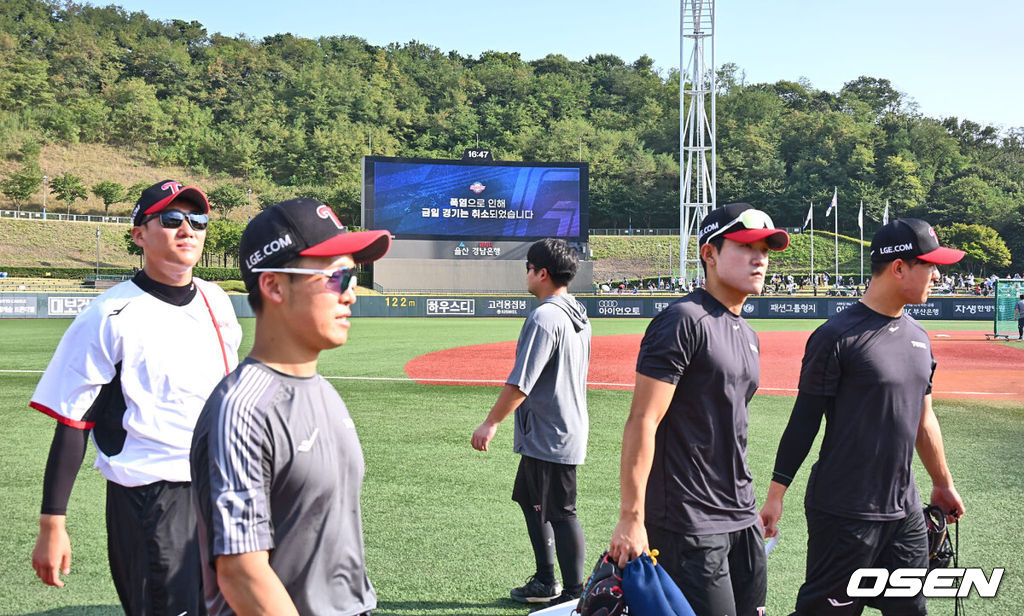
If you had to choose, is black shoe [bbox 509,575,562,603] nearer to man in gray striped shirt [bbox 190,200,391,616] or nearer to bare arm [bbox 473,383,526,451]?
bare arm [bbox 473,383,526,451]

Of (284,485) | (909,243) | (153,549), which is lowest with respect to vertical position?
(153,549)

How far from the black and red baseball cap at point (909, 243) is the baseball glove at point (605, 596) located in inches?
77.1

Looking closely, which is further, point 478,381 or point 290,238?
point 478,381

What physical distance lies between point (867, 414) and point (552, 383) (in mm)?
1795

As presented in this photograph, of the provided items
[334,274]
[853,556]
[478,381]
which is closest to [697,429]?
[853,556]

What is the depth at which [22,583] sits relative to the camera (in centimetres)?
498

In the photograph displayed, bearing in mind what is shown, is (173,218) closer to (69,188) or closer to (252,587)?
(252,587)

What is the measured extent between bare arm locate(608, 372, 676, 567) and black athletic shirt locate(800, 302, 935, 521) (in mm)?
963

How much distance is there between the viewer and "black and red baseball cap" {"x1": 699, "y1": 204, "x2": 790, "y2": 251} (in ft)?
10.8

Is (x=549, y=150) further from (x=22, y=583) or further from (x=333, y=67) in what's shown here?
(x=22, y=583)

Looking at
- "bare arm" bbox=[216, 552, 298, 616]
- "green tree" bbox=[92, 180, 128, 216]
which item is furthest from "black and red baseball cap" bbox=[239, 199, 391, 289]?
"green tree" bbox=[92, 180, 128, 216]

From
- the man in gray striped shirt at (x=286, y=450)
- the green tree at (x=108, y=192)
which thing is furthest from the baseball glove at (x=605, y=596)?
the green tree at (x=108, y=192)

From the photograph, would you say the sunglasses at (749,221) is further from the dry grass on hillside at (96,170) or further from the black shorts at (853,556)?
the dry grass on hillside at (96,170)

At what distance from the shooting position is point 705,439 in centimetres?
323
